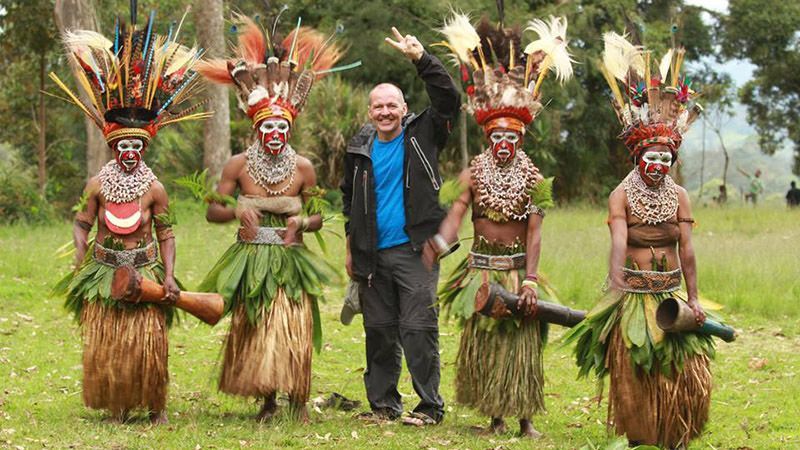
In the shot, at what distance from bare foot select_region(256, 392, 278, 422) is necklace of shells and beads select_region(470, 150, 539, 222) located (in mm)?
1722

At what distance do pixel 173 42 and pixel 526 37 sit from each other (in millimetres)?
11026

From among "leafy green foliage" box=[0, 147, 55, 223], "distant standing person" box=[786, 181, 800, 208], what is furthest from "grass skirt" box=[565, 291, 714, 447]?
"distant standing person" box=[786, 181, 800, 208]

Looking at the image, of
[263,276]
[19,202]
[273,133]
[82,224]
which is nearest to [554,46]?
[273,133]

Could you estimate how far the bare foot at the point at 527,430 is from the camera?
20.8 ft

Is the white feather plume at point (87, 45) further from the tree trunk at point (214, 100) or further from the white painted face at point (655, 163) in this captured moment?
the tree trunk at point (214, 100)

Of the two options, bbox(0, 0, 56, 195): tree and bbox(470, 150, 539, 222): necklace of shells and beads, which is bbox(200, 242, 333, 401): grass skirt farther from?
bbox(0, 0, 56, 195): tree

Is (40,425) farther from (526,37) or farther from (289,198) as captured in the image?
(526,37)

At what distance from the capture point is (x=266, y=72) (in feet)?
22.2

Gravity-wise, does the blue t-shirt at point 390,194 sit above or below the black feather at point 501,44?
below

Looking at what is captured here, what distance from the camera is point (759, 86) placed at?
1119 inches

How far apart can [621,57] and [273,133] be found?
→ 6.76 ft

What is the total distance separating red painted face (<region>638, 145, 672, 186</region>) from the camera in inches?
232

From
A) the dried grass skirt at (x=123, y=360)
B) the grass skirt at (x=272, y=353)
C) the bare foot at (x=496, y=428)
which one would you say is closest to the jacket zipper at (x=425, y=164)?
the grass skirt at (x=272, y=353)

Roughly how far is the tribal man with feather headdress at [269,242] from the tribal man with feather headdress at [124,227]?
39 cm
